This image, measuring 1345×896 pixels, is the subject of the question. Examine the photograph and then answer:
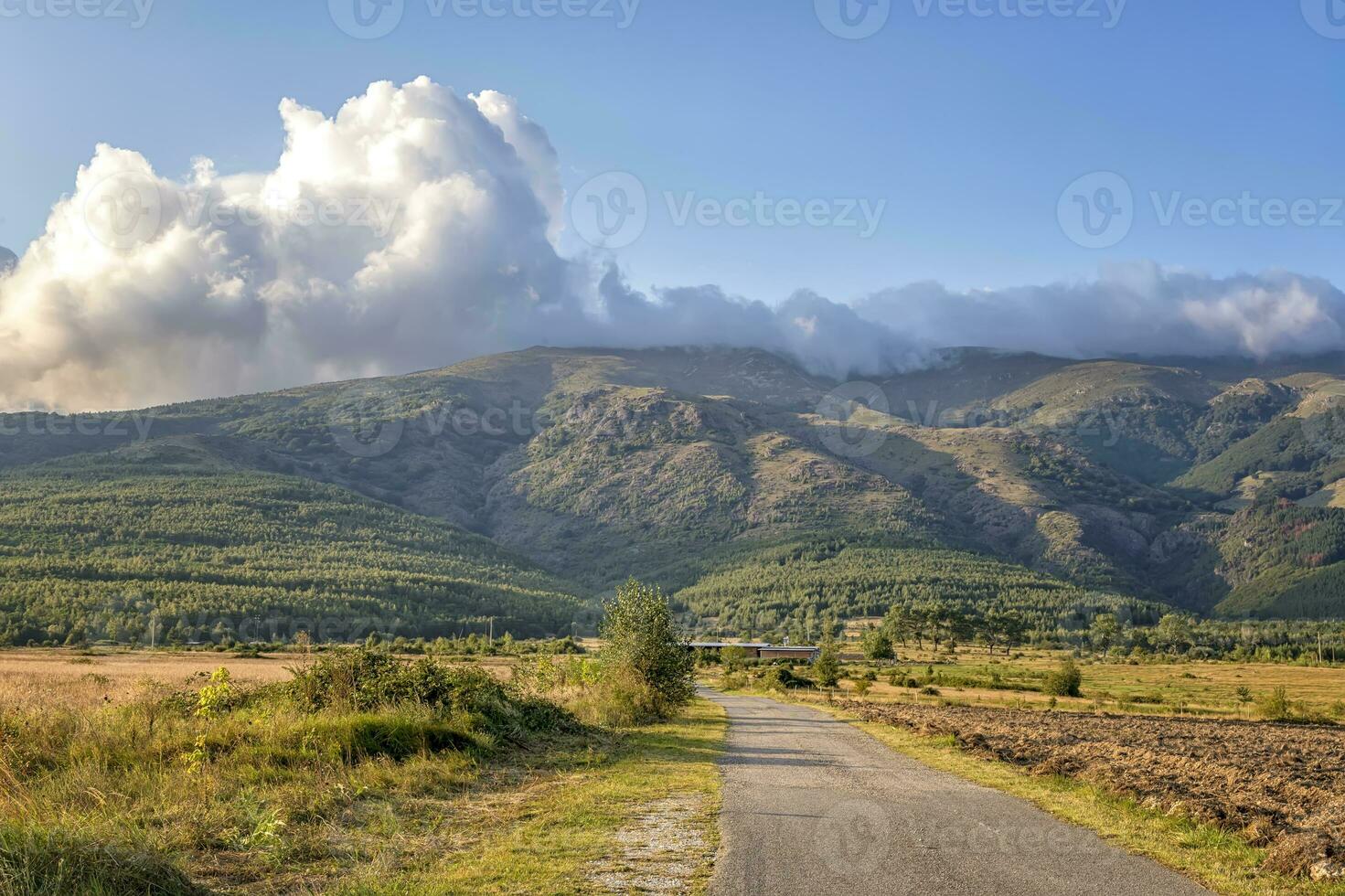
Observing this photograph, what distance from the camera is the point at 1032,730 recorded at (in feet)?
101

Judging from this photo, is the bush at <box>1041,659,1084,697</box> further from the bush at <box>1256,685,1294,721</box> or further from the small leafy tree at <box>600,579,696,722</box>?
the small leafy tree at <box>600,579,696,722</box>

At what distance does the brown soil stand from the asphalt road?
232 cm

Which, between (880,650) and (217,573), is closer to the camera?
(880,650)

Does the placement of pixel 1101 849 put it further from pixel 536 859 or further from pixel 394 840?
pixel 394 840

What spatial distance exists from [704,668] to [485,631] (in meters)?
37.9

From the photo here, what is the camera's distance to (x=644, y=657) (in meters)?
36.5

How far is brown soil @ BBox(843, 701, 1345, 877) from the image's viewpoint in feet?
41.0

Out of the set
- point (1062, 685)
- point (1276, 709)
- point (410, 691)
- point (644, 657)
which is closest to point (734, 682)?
point (1062, 685)

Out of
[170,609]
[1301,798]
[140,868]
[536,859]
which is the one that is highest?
[140,868]

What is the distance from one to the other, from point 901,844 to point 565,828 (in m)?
4.38

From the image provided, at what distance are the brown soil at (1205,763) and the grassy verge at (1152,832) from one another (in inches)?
14.7

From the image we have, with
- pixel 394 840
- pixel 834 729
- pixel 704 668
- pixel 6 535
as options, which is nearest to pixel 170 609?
pixel 6 535

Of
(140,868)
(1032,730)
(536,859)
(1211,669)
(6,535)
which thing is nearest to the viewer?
(140,868)

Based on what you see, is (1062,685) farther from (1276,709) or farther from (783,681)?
(783,681)
